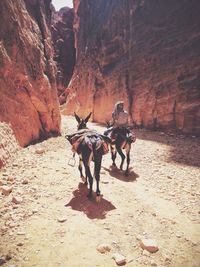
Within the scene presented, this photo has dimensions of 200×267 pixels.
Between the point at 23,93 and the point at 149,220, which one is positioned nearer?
the point at 149,220

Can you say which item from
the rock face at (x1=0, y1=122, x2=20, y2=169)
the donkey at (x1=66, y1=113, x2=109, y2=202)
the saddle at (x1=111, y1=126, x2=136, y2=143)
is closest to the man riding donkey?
the saddle at (x1=111, y1=126, x2=136, y2=143)

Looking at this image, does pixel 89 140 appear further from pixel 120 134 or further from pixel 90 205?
pixel 120 134

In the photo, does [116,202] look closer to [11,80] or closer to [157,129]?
[11,80]

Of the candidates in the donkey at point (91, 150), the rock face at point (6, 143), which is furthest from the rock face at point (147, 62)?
the rock face at point (6, 143)

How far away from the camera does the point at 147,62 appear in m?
16.0

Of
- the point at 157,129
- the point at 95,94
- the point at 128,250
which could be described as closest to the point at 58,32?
the point at 95,94

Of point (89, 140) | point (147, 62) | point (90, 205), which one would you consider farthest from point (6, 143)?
point (147, 62)

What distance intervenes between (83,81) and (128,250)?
74.7ft

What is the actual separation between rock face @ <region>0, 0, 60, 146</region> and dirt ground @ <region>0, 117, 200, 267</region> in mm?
1339

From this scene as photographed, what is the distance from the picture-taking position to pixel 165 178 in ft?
23.3

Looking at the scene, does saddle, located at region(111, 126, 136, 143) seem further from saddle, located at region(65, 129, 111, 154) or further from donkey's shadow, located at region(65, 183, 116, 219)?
donkey's shadow, located at region(65, 183, 116, 219)

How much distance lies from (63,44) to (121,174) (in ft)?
122

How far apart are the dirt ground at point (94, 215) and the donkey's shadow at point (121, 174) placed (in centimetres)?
3

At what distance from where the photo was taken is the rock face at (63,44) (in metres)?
38.5
